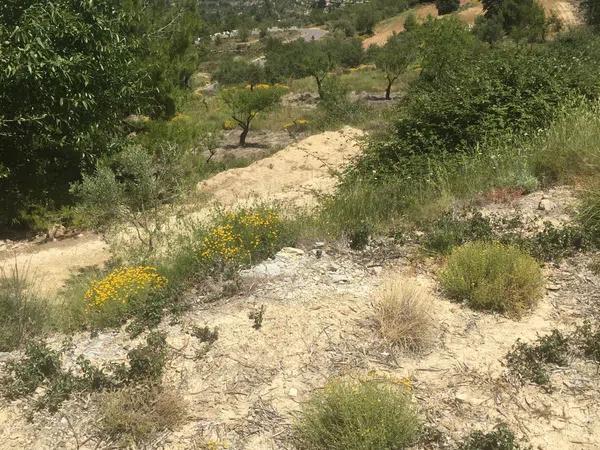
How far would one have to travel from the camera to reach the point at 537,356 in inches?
138

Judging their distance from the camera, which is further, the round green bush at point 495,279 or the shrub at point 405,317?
the round green bush at point 495,279

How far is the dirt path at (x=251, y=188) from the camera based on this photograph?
9232 mm

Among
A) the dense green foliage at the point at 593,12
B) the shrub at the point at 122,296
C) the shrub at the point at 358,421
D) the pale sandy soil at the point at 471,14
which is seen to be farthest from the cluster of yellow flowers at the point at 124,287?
the dense green foliage at the point at 593,12

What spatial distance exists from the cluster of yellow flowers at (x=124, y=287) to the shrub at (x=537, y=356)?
284 cm

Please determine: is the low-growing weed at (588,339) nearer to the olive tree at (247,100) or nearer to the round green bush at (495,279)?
the round green bush at (495,279)

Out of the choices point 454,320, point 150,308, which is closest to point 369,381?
point 454,320

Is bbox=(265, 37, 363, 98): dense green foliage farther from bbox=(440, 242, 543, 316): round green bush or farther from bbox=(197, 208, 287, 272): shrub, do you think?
bbox=(440, 242, 543, 316): round green bush

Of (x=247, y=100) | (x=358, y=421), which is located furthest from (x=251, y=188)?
(x=358, y=421)

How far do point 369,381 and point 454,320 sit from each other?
3.62ft

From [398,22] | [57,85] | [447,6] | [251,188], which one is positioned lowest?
[251,188]

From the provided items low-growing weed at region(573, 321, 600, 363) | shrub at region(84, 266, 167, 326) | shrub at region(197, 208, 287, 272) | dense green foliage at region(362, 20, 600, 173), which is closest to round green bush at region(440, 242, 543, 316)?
low-growing weed at region(573, 321, 600, 363)

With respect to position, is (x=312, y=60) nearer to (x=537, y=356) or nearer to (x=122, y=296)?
(x=122, y=296)

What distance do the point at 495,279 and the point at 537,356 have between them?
0.71 m

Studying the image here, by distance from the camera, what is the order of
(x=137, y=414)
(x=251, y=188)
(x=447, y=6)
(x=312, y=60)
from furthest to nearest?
1. (x=447, y=6)
2. (x=312, y=60)
3. (x=251, y=188)
4. (x=137, y=414)
